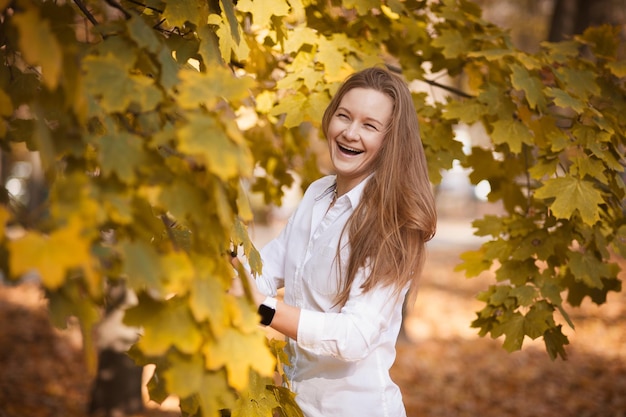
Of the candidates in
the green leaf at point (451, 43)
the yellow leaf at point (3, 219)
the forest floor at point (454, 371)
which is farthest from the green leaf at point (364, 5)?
the forest floor at point (454, 371)

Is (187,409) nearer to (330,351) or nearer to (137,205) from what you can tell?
(330,351)

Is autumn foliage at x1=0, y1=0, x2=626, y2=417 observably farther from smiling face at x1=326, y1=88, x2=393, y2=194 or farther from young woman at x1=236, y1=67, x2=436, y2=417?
smiling face at x1=326, y1=88, x2=393, y2=194

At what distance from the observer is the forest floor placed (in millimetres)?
5320

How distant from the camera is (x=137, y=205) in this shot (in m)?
1.19

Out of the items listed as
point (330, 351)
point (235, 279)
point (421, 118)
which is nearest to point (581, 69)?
point (421, 118)

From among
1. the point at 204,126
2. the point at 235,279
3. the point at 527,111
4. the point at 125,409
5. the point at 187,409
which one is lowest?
the point at 125,409

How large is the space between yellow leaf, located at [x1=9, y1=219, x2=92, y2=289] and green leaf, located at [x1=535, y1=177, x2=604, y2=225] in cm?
200

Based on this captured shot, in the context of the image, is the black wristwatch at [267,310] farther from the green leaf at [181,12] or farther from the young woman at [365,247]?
the green leaf at [181,12]

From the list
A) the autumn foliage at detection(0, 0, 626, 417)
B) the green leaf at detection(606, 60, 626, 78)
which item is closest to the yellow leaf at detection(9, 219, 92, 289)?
the autumn foliage at detection(0, 0, 626, 417)

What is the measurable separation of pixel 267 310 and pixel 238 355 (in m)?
0.55

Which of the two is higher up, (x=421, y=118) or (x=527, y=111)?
(x=527, y=111)

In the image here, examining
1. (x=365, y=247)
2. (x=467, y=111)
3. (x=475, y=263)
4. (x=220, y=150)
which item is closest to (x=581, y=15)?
(x=467, y=111)

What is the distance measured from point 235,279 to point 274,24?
4.45 feet

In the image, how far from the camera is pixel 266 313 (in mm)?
1782
